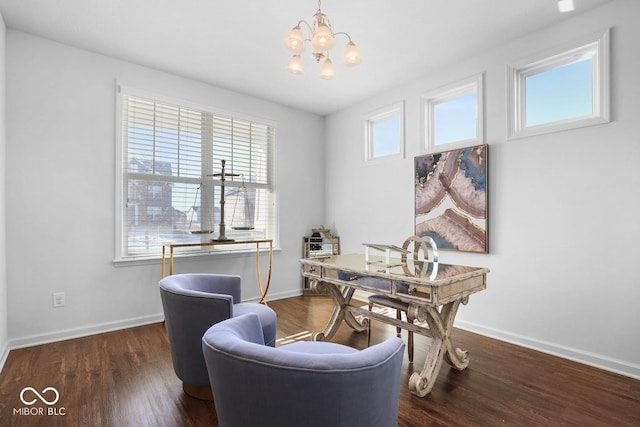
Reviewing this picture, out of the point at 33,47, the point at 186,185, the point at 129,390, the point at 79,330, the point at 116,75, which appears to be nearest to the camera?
the point at 129,390

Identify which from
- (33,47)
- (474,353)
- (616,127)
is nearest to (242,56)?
(33,47)

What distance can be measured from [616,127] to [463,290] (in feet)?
5.68

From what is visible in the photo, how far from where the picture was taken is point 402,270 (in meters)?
2.35

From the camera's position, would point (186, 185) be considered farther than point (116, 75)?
Yes

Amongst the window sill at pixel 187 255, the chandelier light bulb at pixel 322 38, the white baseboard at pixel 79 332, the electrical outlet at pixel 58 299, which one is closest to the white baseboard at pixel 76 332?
the white baseboard at pixel 79 332

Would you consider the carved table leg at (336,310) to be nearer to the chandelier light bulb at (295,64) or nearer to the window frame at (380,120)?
the chandelier light bulb at (295,64)

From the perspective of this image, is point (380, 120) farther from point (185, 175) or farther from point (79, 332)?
point (79, 332)

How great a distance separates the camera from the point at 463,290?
2.21 m

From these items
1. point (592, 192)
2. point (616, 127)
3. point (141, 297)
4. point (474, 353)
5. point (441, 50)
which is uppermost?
point (441, 50)

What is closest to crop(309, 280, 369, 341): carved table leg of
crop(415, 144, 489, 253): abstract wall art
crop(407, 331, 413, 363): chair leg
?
crop(407, 331, 413, 363): chair leg

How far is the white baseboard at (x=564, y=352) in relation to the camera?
95.7 inches

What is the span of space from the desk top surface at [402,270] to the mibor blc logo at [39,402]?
6.02 ft

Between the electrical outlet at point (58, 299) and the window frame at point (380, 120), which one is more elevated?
the window frame at point (380, 120)

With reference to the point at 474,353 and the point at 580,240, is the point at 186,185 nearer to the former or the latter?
the point at 474,353
